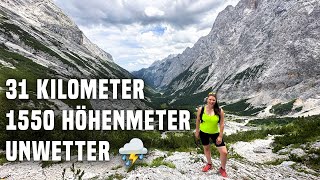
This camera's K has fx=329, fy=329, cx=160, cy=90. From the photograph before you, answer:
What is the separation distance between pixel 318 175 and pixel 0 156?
26580 millimetres

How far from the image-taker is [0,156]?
99.6 ft

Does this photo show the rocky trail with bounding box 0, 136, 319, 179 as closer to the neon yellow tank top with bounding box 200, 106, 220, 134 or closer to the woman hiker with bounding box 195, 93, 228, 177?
the woman hiker with bounding box 195, 93, 228, 177

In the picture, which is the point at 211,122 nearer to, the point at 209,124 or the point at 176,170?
the point at 209,124

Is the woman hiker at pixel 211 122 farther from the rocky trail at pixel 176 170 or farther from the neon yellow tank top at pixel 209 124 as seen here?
the rocky trail at pixel 176 170

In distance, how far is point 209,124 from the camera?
49.1ft

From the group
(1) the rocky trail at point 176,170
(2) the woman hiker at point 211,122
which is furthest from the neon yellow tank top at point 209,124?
(1) the rocky trail at point 176,170

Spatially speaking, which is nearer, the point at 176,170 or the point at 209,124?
the point at 209,124

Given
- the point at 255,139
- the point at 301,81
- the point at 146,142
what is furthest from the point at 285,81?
the point at 146,142

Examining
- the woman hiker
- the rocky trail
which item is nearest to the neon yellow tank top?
the woman hiker

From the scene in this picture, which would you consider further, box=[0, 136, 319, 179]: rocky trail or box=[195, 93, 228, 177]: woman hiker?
box=[0, 136, 319, 179]: rocky trail

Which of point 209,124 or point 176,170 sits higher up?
point 209,124

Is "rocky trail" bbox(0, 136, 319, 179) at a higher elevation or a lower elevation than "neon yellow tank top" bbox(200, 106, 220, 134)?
lower

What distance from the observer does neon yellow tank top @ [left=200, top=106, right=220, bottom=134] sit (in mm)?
14760

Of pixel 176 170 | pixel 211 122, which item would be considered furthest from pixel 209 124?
pixel 176 170
